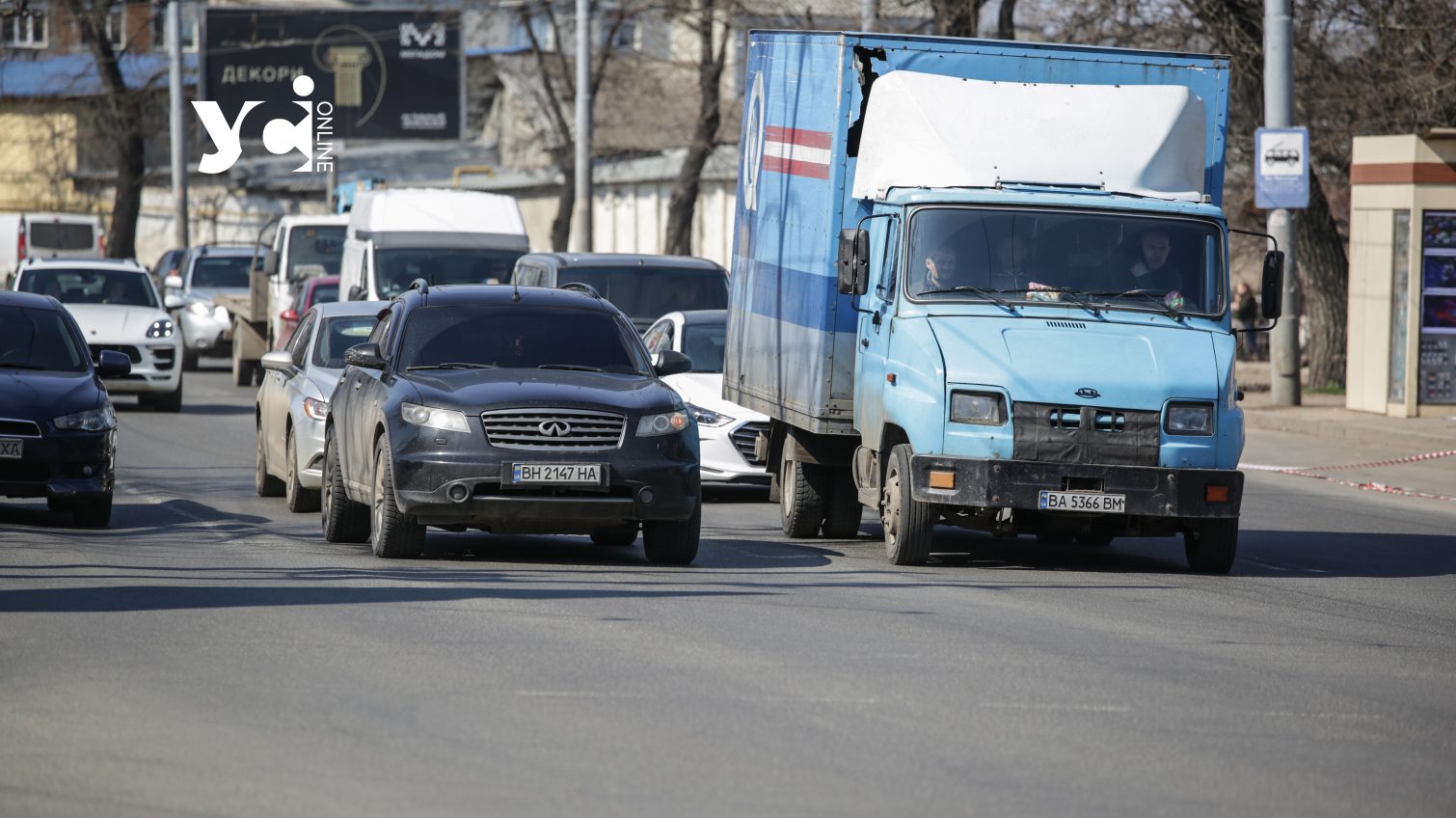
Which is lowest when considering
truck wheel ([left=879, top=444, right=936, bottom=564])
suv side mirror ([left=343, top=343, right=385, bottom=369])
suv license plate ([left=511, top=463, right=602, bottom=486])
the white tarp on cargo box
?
truck wheel ([left=879, top=444, right=936, bottom=564])

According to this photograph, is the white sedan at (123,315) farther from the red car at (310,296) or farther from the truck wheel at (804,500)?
the truck wheel at (804,500)

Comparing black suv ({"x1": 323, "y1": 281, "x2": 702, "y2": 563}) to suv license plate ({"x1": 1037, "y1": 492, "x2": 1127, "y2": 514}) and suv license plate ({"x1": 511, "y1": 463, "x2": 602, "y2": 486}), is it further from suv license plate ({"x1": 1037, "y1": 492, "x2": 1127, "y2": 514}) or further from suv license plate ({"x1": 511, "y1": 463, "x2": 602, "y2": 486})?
suv license plate ({"x1": 1037, "y1": 492, "x2": 1127, "y2": 514})

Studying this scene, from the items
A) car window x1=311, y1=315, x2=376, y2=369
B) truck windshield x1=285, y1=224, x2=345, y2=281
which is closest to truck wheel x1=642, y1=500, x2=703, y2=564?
car window x1=311, y1=315, x2=376, y2=369

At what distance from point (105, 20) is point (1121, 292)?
45570 millimetres

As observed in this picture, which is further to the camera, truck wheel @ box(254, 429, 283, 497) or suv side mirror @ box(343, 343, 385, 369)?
truck wheel @ box(254, 429, 283, 497)

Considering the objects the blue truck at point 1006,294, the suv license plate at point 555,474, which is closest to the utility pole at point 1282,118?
the blue truck at point 1006,294

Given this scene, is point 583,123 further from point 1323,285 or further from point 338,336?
point 338,336

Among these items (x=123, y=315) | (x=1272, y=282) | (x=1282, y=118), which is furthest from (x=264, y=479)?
(x=1282, y=118)

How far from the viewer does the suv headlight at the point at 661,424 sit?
492 inches

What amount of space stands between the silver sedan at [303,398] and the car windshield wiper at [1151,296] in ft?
18.6

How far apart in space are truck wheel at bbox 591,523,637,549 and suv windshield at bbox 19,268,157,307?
15.5 metres

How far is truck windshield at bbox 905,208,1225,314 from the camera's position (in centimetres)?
1298

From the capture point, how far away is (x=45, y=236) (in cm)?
5256

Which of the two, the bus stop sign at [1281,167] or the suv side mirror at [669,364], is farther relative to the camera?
the bus stop sign at [1281,167]
